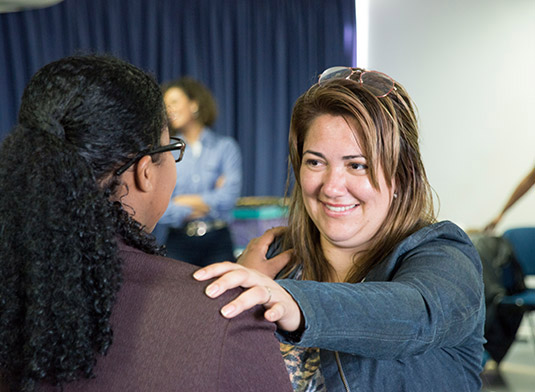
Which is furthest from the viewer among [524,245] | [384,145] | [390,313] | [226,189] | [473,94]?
[473,94]

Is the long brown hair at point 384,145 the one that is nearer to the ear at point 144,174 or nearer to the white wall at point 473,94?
the ear at point 144,174

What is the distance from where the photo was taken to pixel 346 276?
58.2 inches

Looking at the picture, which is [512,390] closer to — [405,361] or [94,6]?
[405,361]

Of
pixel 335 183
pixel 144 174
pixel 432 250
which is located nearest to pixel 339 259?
pixel 335 183

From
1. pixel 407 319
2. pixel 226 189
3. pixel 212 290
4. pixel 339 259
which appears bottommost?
pixel 226 189

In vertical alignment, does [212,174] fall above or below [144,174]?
below

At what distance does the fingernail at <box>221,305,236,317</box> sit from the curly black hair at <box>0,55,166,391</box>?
5.5 inches

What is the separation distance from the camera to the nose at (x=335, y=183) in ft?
4.45

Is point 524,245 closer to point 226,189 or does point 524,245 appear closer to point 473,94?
point 473,94

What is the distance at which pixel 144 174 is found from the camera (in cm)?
96

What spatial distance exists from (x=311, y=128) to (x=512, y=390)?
9.58 feet

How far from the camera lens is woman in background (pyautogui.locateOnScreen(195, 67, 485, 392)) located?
930mm

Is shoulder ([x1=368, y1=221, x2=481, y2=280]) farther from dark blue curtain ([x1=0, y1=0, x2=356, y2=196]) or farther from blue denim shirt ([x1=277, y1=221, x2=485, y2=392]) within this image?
dark blue curtain ([x1=0, y1=0, x2=356, y2=196])

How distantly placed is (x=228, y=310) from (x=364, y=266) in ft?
2.09
